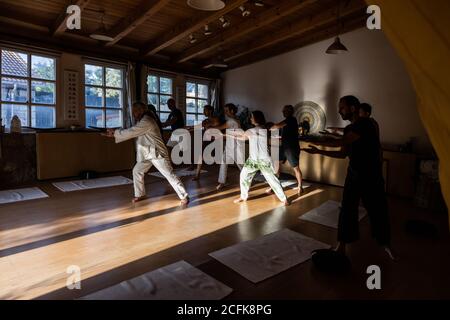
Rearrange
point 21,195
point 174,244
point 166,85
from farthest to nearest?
point 166,85
point 21,195
point 174,244

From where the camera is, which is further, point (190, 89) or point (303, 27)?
point (190, 89)

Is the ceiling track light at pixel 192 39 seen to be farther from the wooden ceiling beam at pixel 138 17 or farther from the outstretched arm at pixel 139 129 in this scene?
the outstretched arm at pixel 139 129

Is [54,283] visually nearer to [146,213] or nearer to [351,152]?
[146,213]

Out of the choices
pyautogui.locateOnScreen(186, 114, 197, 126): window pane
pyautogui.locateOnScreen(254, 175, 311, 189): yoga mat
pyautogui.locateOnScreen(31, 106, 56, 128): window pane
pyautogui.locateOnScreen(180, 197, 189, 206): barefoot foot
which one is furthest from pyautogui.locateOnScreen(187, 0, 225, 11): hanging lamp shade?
pyautogui.locateOnScreen(186, 114, 197, 126): window pane

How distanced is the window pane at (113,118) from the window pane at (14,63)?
65.9 inches

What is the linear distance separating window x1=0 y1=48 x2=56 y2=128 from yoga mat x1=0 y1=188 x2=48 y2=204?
1.44 meters

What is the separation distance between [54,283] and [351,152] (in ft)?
7.84

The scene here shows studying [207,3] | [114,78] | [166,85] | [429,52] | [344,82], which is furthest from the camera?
[166,85]

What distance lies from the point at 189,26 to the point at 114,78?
2289 millimetres

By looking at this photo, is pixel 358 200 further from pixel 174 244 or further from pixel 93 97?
pixel 93 97

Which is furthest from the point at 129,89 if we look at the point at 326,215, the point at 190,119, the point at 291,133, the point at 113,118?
the point at 326,215

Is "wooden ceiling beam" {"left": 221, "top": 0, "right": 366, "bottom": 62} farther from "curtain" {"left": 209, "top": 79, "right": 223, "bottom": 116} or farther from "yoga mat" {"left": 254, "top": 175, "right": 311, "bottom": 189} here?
"yoga mat" {"left": 254, "top": 175, "right": 311, "bottom": 189}

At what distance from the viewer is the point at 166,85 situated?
7.49 m
